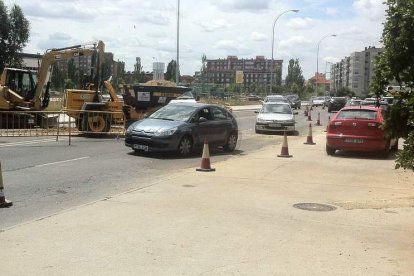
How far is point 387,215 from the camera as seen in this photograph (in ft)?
25.7

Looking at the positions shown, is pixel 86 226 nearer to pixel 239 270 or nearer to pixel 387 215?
pixel 239 270

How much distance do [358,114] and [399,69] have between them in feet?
30.6

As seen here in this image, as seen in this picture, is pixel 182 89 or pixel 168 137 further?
pixel 182 89

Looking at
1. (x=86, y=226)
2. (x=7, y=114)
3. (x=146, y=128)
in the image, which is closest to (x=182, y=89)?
(x=7, y=114)

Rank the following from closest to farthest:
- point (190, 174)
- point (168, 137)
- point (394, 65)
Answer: point (394, 65), point (190, 174), point (168, 137)

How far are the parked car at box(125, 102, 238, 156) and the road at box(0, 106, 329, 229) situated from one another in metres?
0.32

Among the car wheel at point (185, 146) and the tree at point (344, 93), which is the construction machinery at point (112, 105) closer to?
the car wheel at point (185, 146)

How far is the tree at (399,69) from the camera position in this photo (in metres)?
6.15

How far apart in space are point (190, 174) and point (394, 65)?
18.4ft

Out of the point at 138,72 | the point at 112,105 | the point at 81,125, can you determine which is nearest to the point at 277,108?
the point at 112,105

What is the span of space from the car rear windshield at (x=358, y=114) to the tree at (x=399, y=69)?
8.96 m

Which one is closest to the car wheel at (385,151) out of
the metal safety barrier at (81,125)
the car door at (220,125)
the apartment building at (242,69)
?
the car door at (220,125)

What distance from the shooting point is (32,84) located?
2539cm

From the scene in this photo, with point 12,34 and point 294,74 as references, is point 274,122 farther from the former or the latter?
point 294,74
